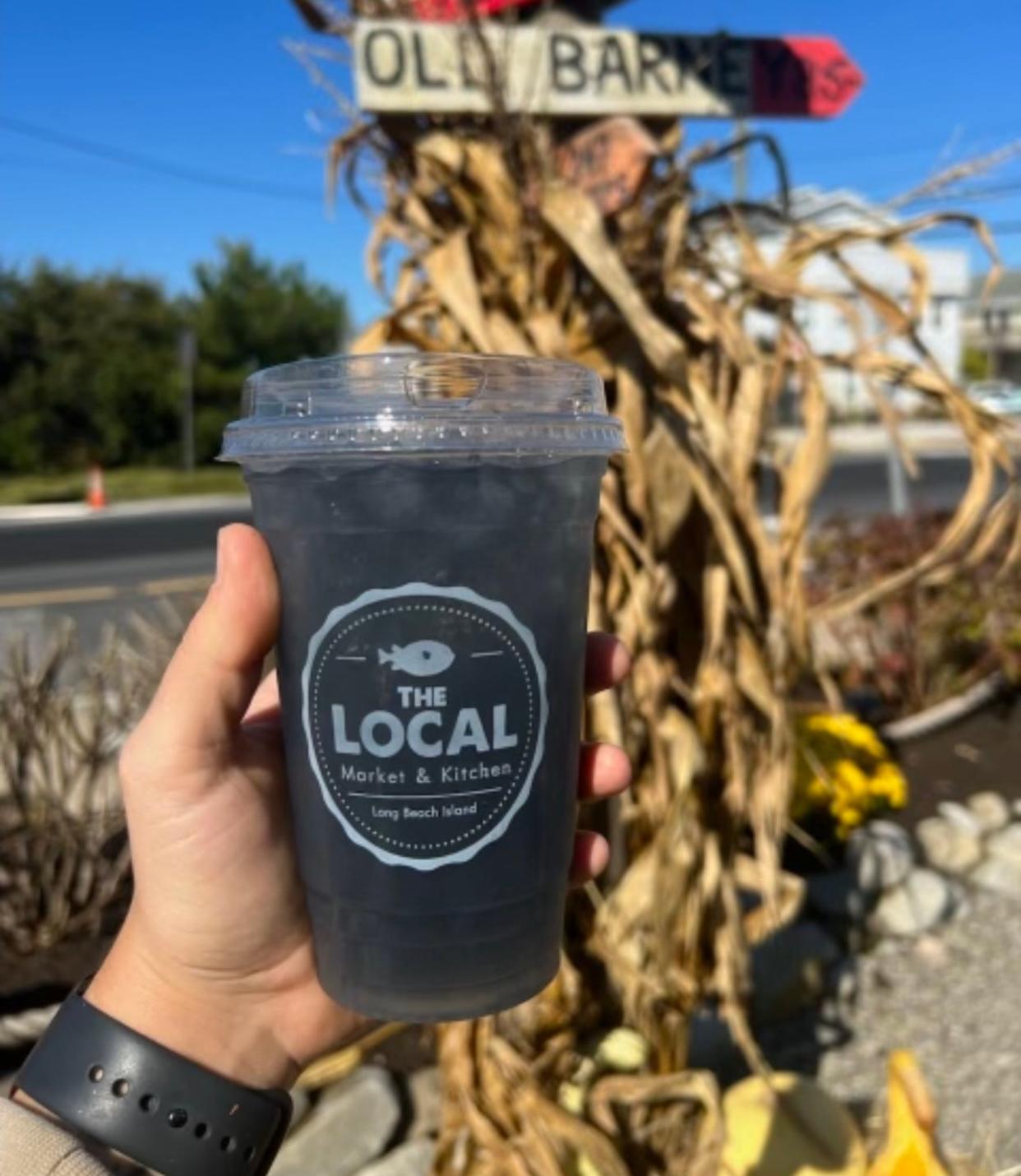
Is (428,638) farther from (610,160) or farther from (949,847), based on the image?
(949,847)

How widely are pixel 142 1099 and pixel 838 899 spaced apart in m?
2.78

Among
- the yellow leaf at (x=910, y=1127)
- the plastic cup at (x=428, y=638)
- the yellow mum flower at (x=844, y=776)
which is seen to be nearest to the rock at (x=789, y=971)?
the yellow mum flower at (x=844, y=776)

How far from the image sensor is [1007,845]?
4270 millimetres

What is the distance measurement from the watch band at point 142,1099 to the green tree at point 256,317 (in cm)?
3280

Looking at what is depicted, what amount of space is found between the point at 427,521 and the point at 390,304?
152 centimetres

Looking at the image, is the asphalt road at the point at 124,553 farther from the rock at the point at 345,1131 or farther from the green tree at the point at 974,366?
the green tree at the point at 974,366

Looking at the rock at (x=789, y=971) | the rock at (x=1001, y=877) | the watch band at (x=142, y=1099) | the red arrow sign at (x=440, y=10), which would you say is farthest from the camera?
the rock at (x=1001, y=877)

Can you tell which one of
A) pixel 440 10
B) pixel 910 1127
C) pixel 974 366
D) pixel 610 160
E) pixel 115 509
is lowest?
pixel 115 509

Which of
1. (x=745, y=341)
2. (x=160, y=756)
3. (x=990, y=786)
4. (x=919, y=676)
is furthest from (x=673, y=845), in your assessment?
(x=919, y=676)

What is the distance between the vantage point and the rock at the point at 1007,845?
422cm

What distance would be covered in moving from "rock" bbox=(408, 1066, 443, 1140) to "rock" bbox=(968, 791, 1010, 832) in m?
2.40

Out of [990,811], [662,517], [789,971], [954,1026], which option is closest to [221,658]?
[662,517]

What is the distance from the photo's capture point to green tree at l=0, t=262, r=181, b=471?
1182 inches

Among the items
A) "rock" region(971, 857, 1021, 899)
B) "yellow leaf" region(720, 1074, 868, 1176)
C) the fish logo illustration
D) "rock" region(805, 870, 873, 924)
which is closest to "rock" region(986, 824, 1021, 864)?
"rock" region(971, 857, 1021, 899)
